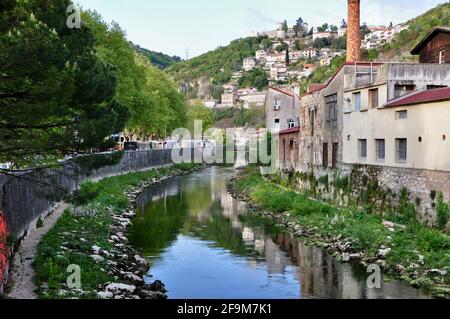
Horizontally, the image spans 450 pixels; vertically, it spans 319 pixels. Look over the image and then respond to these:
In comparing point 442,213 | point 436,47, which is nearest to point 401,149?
point 442,213

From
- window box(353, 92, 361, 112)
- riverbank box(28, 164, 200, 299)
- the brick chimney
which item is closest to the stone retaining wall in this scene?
riverbank box(28, 164, 200, 299)

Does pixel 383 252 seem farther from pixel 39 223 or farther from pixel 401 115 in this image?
pixel 39 223

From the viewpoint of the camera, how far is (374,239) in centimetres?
2122

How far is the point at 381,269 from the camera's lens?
1906 centimetres

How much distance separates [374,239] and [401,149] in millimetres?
5485

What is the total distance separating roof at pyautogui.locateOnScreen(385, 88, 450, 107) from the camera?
21.7 m

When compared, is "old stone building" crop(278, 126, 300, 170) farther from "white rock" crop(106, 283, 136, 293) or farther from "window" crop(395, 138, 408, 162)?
"white rock" crop(106, 283, 136, 293)

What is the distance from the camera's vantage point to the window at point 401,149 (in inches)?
965

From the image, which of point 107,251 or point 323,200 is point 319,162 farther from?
point 107,251

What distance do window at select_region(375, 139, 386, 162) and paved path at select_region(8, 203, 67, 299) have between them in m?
15.2

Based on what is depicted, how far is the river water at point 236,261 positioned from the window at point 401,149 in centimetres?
574

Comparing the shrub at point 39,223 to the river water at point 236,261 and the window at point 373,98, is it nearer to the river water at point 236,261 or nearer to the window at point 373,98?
the river water at point 236,261

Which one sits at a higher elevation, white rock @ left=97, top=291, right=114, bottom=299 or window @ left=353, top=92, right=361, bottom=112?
window @ left=353, top=92, right=361, bottom=112
